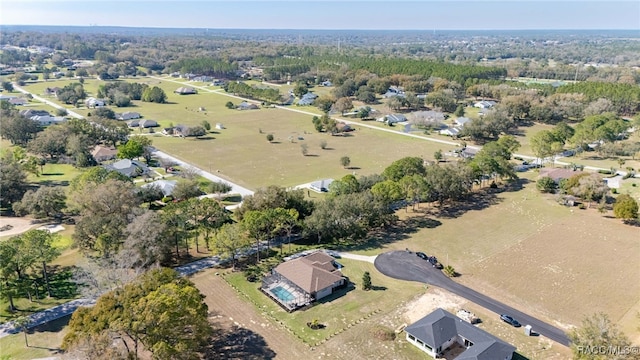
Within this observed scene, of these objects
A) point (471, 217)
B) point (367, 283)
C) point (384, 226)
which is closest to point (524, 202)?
point (471, 217)

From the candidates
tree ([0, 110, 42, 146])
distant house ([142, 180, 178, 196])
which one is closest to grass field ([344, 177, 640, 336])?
distant house ([142, 180, 178, 196])

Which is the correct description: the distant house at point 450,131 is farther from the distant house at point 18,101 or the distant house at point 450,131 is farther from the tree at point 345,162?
the distant house at point 18,101

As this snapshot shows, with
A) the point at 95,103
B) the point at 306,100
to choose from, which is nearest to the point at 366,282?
the point at 306,100

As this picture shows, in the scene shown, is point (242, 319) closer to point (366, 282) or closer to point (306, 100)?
point (366, 282)

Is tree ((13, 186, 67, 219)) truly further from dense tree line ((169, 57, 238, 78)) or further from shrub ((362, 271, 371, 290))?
dense tree line ((169, 57, 238, 78))

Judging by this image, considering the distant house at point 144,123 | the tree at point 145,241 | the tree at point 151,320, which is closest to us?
the tree at point 151,320

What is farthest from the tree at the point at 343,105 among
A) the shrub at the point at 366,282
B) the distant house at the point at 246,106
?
the shrub at the point at 366,282
